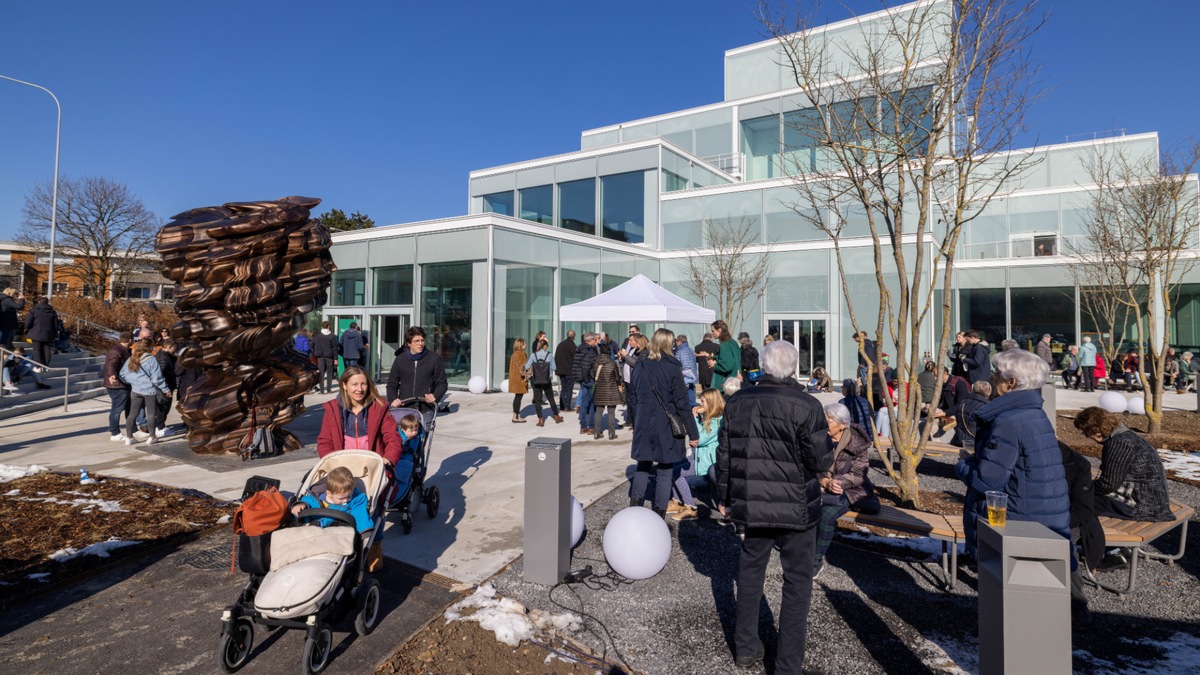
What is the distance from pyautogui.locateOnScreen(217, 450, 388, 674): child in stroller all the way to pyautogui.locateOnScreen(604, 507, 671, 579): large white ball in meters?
1.72

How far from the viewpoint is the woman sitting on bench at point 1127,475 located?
487cm

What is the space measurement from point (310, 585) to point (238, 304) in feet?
21.6

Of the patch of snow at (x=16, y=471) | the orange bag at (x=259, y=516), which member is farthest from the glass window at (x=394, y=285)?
the orange bag at (x=259, y=516)

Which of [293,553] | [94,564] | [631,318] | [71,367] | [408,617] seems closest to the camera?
[293,553]

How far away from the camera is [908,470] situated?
257 inches

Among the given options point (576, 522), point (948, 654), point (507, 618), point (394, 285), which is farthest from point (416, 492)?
point (394, 285)

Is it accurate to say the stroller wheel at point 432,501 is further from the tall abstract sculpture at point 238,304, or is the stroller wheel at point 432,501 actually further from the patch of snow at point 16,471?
the patch of snow at point 16,471

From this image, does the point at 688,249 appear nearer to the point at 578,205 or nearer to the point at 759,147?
the point at 578,205

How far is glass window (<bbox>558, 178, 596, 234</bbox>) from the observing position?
28.1m

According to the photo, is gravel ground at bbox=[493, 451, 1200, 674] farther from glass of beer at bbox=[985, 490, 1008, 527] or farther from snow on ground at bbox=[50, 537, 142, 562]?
snow on ground at bbox=[50, 537, 142, 562]

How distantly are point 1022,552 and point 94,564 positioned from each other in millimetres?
6136

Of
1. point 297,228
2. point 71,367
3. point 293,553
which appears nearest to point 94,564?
point 293,553

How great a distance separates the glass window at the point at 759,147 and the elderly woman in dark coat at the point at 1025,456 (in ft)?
93.0

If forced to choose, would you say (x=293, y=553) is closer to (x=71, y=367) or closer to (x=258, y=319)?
(x=258, y=319)
